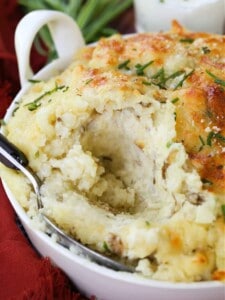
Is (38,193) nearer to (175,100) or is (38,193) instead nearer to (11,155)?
(11,155)

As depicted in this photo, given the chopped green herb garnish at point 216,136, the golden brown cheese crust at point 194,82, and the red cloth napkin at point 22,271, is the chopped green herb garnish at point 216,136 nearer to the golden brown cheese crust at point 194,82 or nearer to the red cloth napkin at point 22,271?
the golden brown cheese crust at point 194,82

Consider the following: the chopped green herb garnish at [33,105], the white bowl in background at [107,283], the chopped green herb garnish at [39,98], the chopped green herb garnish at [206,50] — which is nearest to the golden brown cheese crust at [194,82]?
the chopped green herb garnish at [206,50]

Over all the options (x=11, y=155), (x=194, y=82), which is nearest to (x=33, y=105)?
(x=11, y=155)

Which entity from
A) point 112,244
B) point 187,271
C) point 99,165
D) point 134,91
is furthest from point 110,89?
point 187,271

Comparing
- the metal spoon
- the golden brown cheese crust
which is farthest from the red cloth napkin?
the golden brown cheese crust

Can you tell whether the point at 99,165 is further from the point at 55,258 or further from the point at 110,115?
the point at 55,258

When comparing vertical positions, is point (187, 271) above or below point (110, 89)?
below
